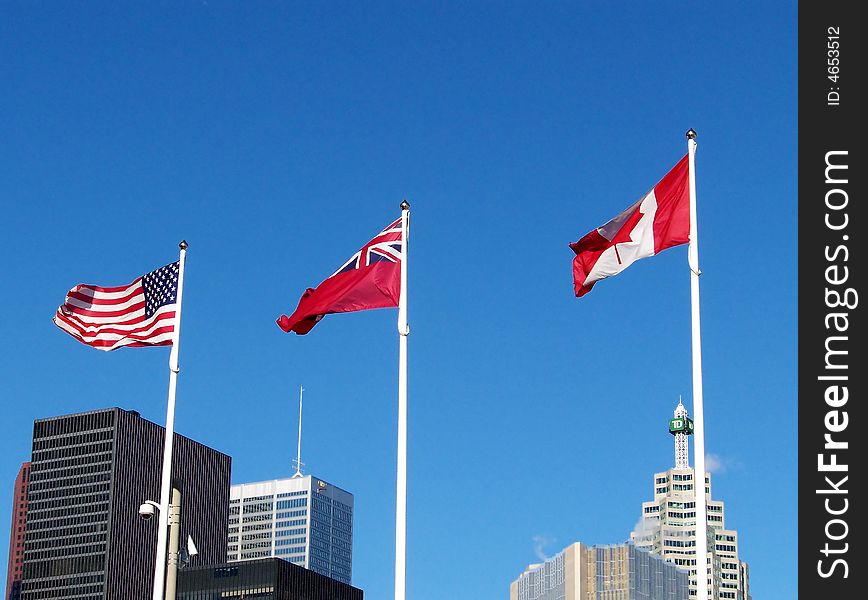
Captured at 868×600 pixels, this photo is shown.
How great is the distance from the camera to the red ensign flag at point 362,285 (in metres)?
45.3

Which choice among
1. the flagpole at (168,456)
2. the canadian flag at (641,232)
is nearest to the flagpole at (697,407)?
the canadian flag at (641,232)

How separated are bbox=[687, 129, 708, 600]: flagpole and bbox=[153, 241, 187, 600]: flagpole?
15.2 meters

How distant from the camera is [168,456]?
48125 millimetres

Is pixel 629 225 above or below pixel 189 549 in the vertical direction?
above

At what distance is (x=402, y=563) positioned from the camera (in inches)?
1636

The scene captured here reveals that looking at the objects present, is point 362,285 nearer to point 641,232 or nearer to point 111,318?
point 641,232

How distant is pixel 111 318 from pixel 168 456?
19.7 feet
